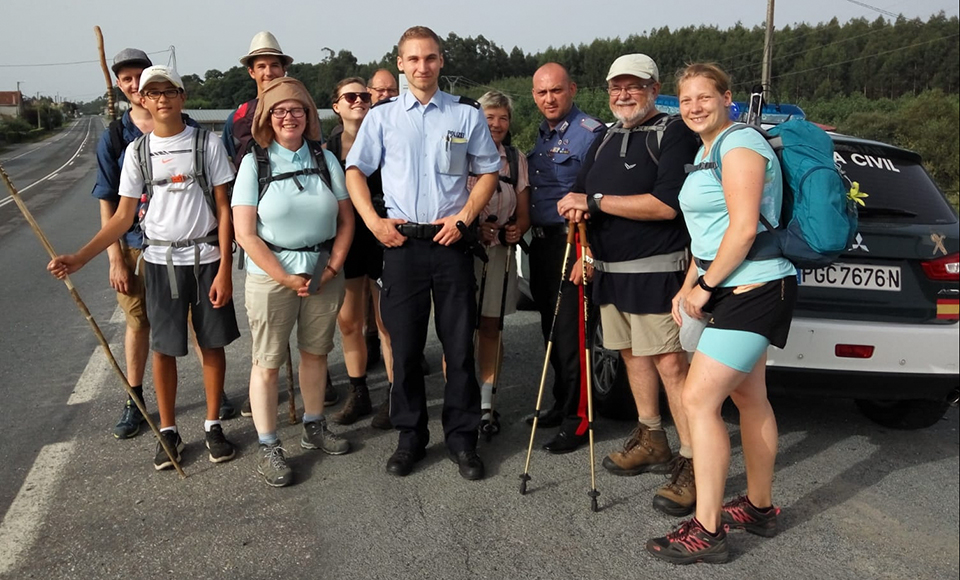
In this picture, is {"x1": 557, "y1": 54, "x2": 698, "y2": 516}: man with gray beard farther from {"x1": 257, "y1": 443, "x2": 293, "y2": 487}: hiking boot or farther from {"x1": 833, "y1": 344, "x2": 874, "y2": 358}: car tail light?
{"x1": 257, "y1": 443, "x2": 293, "y2": 487}: hiking boot

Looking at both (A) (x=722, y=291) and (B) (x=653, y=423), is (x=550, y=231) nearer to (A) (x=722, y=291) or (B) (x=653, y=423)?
(B) (x=653, y=423)

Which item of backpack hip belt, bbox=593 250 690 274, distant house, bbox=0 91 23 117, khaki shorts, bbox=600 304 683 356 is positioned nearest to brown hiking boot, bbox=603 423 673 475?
khaki shorts, bbox=600 304 683 356

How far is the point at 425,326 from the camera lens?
3.75 m

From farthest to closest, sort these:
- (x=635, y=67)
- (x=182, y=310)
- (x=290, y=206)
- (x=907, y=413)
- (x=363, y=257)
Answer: (x=363, y=257) < (x=907, y=413) < (x=182, y=310) < (x=290, y=206) < (x=635, y=67)

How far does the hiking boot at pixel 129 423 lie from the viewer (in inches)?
157

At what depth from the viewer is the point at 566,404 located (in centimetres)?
405

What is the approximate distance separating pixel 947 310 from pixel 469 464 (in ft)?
7.59

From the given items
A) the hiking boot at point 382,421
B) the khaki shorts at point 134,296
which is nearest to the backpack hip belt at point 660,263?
the hiking boot at point 382,421

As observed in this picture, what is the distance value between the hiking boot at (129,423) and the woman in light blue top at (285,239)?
2.92 ft

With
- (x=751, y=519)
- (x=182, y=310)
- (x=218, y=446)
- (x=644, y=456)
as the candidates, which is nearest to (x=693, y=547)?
(x=751, y=519)

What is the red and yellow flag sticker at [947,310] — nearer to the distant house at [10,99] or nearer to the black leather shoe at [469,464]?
the black leather shoe at [469,464]

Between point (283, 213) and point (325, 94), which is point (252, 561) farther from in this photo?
point (325, 94)

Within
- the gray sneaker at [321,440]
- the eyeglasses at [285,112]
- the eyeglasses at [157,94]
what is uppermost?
the eyeglasses at [157,94]

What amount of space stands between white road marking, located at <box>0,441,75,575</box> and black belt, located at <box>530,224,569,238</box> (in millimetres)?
2768
